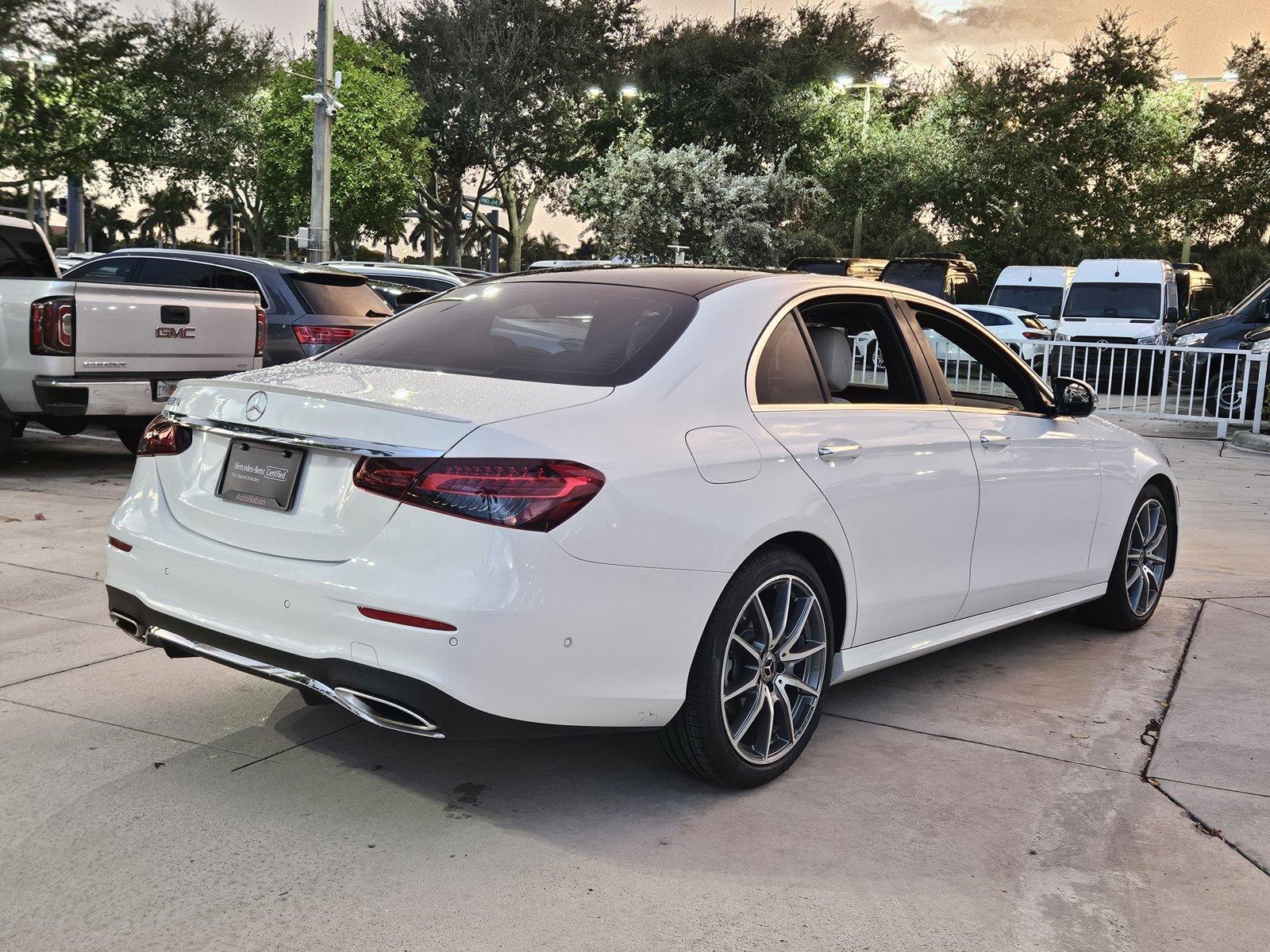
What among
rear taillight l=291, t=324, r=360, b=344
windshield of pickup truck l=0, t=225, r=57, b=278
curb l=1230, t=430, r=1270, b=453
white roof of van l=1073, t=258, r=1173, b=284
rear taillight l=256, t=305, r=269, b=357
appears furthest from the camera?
white roof of van l=1073, t=258, r=1173, b=284

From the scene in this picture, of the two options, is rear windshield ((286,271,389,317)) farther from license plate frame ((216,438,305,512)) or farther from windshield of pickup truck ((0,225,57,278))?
license plate frame ((216,438,305,512))

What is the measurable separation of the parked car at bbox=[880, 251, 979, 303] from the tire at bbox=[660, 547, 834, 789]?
2215cm

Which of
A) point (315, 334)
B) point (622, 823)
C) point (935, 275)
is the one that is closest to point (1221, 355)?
point (935, 275)

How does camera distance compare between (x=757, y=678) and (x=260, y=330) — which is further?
(x=260, y=330)

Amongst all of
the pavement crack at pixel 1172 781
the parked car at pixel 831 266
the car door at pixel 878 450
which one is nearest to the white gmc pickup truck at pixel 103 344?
the car door at pixel 878 450

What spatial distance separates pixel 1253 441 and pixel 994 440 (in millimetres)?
11247

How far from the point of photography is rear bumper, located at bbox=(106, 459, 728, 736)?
10.8 ft

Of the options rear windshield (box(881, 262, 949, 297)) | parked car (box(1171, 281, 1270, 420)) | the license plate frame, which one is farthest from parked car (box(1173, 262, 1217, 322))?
the license plate frame

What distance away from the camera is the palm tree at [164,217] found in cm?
5803

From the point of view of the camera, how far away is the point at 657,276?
4539 millimetres

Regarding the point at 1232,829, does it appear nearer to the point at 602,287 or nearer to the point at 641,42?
the point at 602,287

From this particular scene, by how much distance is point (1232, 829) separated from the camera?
3.87 m

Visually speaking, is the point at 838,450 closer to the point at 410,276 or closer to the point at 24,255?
the point at 24,255

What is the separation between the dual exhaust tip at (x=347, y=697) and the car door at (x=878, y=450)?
140 cm
